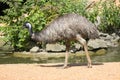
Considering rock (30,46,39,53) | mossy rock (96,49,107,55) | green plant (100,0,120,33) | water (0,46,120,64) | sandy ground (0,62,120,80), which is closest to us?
sandy ground (0,62,120,80)

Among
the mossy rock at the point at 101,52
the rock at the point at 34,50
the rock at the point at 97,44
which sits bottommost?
the mossy rock at the point at 101,52

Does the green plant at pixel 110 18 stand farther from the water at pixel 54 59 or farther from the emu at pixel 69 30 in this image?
the emu at pixel 69 30

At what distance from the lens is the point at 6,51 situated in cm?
1725

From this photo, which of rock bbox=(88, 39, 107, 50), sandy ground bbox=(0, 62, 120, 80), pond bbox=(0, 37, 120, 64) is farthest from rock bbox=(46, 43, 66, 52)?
sandy ground bbox=(0, 62, 120, 80)

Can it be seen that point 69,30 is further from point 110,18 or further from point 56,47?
point 110,18

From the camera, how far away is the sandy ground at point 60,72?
9.38 meters

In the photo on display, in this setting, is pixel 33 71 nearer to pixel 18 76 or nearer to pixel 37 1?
pixel 18 76

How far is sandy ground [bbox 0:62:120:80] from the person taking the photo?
369 inches

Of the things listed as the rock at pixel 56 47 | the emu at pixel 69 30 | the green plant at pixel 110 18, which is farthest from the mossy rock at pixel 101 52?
the emu at pixel 69 30

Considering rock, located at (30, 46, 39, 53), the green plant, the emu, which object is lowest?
rock, located at (30, 46, 39, 53)

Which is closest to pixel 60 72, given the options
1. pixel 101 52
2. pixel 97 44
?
pixel 101 52

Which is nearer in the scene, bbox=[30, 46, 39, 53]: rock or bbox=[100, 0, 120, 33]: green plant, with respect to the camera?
bbox=[30, 46, 39, 53]: rock

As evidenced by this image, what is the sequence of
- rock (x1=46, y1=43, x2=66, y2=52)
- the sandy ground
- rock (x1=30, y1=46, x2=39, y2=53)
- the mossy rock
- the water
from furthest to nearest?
1. rock (x1=30, y1=46, x2=39, y2=53)
2. rock (x1=46, y1=43, x2=66, y2=52)
3. the mossy rock
4. the water
5. the sandy ground

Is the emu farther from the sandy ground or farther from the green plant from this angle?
the green plant
